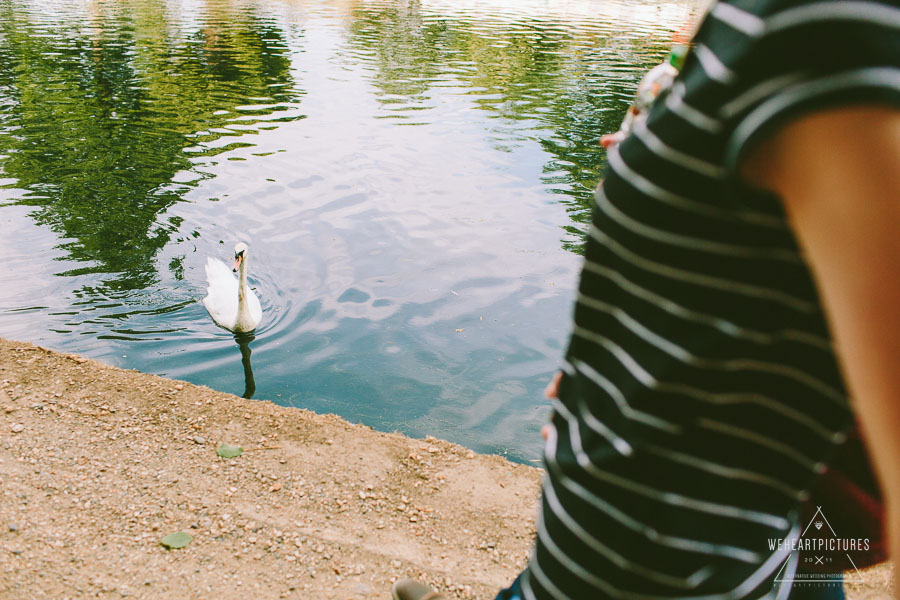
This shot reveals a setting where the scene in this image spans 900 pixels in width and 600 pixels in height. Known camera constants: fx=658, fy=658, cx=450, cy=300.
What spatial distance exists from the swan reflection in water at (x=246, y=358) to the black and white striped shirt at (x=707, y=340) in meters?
6.17

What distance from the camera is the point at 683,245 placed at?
720 mm

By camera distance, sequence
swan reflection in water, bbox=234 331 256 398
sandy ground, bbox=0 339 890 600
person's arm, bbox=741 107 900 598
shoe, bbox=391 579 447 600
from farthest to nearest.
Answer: swan reflection in water, bbox=234 331 256 398, sandy ground, bbox=0 339 890 600, shoe, bbox=391 579 447 600, person's arm, bbox=741 107 900 598

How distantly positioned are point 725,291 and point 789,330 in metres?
0.08

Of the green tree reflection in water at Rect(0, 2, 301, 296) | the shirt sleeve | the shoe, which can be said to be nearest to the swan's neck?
the green tree reflection in water at Rect(0, 2, 301, 296)

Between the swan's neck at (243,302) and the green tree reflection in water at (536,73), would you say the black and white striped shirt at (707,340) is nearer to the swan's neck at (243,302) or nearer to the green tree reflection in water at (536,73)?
the swan's neck at (243,302)

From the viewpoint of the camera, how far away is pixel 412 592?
1.48 m

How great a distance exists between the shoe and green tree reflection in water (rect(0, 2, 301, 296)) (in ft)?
25.8

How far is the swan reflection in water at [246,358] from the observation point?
21.9 feet

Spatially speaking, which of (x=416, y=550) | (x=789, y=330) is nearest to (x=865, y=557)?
(x=789, y=330)

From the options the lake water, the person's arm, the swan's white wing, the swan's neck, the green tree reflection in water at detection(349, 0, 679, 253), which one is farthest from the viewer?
the green tree reflection in water at detection(349, 0, 679, 253)

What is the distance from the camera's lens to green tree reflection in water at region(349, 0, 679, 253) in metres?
14.5

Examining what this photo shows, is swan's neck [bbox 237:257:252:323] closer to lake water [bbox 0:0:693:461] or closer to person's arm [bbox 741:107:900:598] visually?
lake water [bbox 0:0:693:461]

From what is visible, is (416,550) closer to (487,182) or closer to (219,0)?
(487,182)

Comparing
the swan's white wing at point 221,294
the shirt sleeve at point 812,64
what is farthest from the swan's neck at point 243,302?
the shirt sleeve at point 812,64
